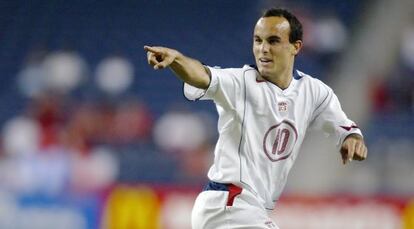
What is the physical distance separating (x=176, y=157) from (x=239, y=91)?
6739mm

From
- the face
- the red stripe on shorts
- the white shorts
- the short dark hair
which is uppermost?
the short dark hair

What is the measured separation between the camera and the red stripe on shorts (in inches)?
175

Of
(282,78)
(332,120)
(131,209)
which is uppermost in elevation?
(282,78)

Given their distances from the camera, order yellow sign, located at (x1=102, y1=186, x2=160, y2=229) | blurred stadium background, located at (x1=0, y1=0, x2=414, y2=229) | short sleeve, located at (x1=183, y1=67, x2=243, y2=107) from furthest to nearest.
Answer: blurred stadium background, located at (x1=0, y1=0, x2=414, y2=229), yellow sign, located at (x1=102, y1=186, x2=160, y2=229), short sleeve, located at (x1=183, y1=67, x2=243, y2=107)

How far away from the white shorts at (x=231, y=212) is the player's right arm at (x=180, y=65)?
57 centimetres

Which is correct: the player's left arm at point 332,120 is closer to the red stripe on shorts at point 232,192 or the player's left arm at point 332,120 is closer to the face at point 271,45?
the face at point 271,45

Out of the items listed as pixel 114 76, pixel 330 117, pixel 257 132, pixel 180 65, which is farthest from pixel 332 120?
pixel 114 76

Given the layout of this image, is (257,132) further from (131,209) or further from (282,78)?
(131,209)

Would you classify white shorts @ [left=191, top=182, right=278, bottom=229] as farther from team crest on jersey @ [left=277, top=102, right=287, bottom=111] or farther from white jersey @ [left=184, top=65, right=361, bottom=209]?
team crest on jersey @ [left=277, top=102, right=287, bottom=111]

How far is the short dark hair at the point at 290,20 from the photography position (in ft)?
15.0

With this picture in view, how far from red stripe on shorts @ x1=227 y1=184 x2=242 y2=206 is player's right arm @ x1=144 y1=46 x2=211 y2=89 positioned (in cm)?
52

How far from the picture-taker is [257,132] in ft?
14.8

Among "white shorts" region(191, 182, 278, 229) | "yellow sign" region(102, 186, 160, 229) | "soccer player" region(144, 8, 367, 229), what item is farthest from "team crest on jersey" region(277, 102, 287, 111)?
"yellow sign" region(102, 186, 160, 229)

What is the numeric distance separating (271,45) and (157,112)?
8.65m
